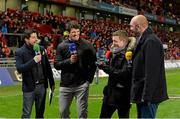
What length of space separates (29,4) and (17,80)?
82.1 feet

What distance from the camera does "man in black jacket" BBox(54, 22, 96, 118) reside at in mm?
8680

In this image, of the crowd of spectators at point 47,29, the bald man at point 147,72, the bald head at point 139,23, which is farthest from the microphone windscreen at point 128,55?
the crowd of spectators at point 47,29

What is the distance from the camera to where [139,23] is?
7.14m

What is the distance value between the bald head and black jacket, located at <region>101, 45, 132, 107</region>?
3.03 feet

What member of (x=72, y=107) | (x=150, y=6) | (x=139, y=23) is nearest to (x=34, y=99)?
(x=139, y=23)

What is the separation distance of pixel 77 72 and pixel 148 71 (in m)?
2.10

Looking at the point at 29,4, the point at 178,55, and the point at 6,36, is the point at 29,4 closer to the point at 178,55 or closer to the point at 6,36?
the point at 6,36

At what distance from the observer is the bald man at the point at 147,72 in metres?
6.89

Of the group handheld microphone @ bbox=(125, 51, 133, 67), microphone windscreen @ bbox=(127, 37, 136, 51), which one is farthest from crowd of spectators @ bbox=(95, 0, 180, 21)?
handheld microphone @ bbox=(125, 51, 133, 67)

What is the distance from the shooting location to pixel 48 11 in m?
49.3

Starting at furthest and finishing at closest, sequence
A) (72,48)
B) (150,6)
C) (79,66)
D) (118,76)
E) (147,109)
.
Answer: (150,6) → (79,66) → (72,48) → (118,76) → (147,109)

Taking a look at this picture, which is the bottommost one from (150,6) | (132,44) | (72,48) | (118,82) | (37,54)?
(150,6)

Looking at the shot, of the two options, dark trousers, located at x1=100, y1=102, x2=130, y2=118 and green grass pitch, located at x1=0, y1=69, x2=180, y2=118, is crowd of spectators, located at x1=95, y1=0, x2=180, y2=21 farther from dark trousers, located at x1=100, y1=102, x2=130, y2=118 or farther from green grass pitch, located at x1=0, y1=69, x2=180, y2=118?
dark trousers, located at x1=100, y1=102, x2=130, y2=118

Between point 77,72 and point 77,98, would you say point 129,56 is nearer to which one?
point 77,72
